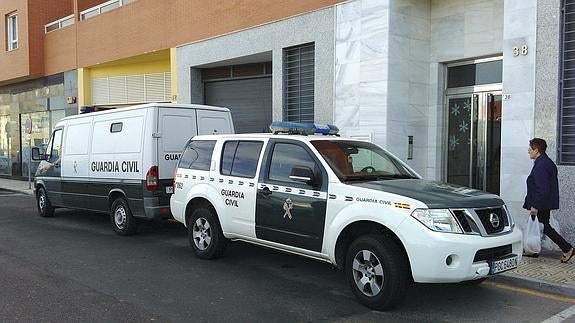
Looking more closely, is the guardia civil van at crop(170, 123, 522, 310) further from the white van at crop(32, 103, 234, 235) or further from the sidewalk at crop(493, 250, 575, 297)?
the white van at crop(32, 103, 234, 235)

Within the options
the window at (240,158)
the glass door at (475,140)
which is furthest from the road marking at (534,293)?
the glass door at (475,140)

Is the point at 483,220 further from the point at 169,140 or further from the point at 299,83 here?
the point at 299,83

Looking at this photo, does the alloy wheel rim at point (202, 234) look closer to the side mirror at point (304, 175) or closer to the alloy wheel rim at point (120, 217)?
the side mirror at point (304, 175)

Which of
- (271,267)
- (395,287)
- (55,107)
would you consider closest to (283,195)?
(271,267)

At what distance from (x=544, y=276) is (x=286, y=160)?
11.4 ft

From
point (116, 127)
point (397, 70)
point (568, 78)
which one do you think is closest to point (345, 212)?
point (568, 78)

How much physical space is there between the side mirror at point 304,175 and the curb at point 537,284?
2.68m

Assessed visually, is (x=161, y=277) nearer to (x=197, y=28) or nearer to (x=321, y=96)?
(x=321, y=96)

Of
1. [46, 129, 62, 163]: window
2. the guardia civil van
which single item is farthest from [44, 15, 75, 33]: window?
the guardia civil van

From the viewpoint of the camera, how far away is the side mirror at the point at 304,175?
605 cm

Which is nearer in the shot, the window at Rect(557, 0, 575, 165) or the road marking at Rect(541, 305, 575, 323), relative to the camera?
the road marking at Rect(541, 305, 575, 323)

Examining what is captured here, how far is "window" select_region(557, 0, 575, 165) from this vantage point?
8383 mm

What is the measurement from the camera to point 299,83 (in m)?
13.3

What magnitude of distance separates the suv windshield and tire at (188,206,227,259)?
2.00 metres
